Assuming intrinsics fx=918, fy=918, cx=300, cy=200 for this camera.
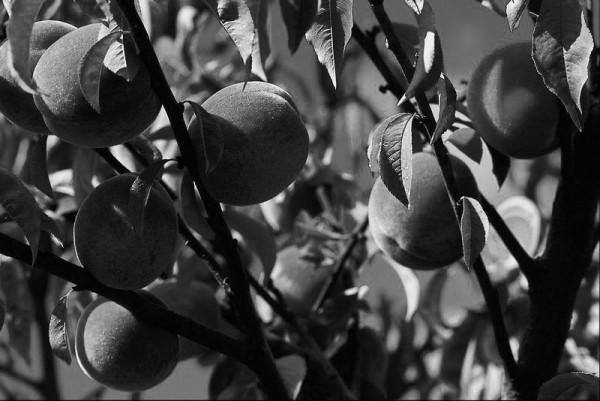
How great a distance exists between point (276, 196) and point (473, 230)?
44 centimetres

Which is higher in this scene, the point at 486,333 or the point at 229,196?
the point at 229,196

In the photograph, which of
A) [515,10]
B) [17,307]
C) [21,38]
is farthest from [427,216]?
[17,307]

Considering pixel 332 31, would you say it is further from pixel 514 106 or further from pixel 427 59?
pixel 514 106

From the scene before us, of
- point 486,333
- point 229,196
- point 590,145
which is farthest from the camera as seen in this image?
point 486,333

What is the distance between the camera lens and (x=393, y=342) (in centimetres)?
216

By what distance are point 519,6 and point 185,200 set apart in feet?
1.27

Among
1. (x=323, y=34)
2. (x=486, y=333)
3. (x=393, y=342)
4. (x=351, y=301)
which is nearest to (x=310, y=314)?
(x=351, y=301)

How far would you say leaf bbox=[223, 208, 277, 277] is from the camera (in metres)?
1.31

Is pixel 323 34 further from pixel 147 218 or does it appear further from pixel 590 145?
pixel 590 145

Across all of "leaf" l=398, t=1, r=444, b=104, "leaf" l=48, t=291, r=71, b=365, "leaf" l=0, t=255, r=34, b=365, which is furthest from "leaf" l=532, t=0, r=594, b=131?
"leaf" l=0, t=255, r=34, b=365

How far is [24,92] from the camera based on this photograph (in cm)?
92

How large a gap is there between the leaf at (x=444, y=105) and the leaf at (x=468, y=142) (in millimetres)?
267

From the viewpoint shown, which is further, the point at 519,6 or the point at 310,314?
the point at 310,314

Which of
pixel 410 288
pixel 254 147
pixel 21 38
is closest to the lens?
pixel 21 38
